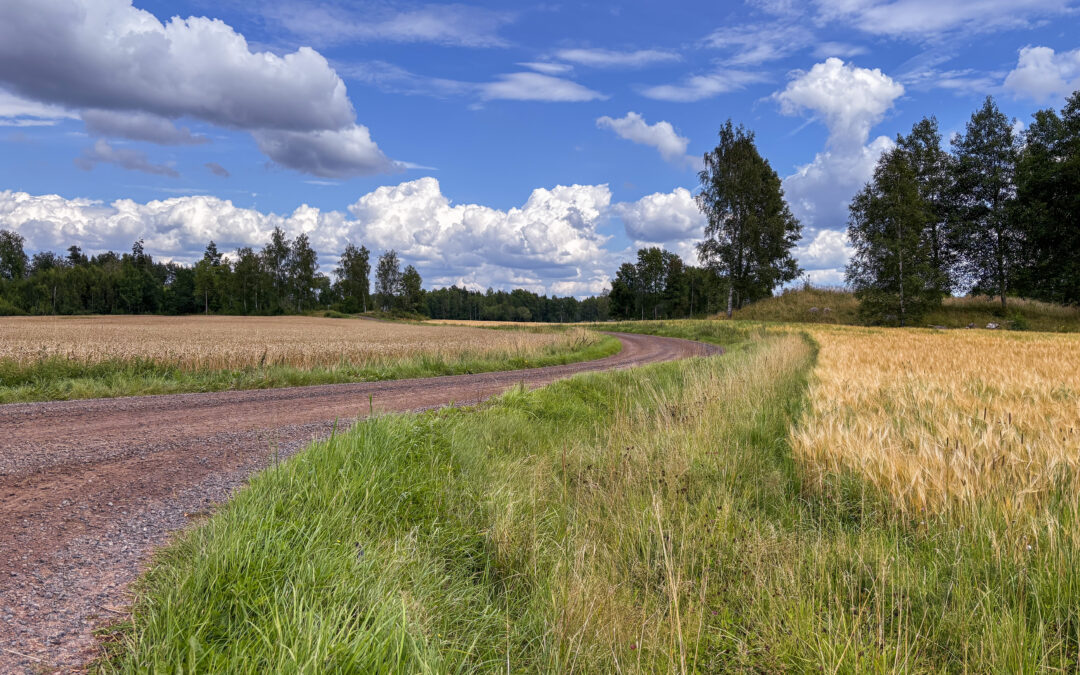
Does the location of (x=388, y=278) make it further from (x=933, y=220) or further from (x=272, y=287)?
(x=933, y=220)

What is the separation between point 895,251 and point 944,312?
9.97m

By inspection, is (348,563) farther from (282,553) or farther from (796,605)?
(796,605)

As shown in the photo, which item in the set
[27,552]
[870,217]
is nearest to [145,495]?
[27,552]

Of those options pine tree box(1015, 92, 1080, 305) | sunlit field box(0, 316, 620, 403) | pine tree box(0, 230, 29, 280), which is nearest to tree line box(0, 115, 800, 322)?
pine tree box(0, 230, 29, 280)

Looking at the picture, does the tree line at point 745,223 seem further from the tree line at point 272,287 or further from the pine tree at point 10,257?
the pine tree at point 10,257

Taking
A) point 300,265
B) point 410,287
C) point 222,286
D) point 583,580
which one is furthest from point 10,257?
point 583,580

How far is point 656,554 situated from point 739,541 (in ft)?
2.37

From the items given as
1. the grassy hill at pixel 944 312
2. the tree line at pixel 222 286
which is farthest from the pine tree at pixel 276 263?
the grassy hill at pixel 944 312

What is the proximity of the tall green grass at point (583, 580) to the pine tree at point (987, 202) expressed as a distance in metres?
55.8

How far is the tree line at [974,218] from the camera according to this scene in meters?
41.5

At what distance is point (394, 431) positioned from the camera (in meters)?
6.45

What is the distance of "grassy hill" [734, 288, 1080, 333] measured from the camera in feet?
136

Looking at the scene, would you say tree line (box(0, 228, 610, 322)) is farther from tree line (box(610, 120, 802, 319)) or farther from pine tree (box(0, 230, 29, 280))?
tree line (box(610, 120, 802, 319))

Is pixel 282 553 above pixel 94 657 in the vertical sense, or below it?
above
